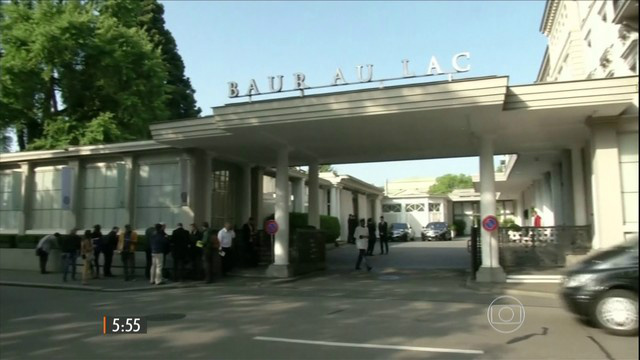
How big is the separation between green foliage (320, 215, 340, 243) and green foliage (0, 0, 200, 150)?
1057cm

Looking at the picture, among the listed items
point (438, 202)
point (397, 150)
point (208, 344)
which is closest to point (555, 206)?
point (397, 150)

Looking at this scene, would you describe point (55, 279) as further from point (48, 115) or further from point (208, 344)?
point (48, 115)

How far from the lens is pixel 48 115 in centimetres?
2723

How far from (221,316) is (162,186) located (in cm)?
986

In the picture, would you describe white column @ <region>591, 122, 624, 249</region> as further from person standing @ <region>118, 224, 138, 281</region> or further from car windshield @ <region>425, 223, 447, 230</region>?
car windshield @ <region>425, 223, 447, 230</region>

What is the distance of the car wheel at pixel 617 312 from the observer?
7824mm

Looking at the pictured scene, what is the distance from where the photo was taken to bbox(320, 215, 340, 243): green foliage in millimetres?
29750

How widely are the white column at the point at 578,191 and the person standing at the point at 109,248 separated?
580 inches

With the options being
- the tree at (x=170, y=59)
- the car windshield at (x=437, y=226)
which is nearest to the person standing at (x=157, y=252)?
the tree at (x=170, y=59)

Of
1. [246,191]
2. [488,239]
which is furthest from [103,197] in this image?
[488,239]

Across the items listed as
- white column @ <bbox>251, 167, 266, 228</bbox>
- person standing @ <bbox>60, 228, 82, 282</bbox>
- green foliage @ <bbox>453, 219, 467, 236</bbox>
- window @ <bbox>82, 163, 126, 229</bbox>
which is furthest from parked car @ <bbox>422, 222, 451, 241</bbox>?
person standing @ <bbox>60, 228, 82, 282</bbox>

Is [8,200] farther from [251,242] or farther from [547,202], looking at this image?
[547,202]

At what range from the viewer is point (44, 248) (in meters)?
18.2

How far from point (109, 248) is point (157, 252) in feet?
9.49
